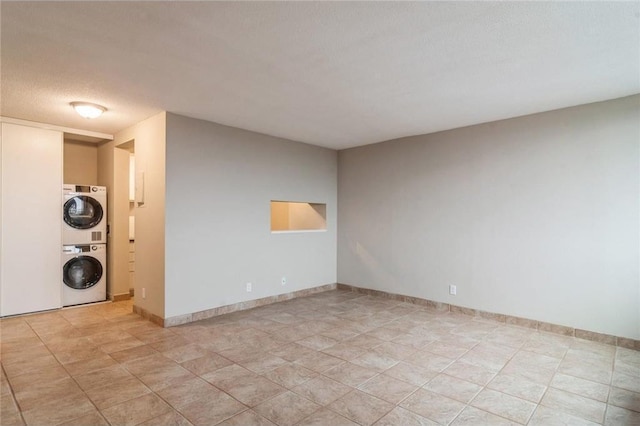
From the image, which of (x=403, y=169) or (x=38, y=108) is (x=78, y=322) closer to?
(x=38, y=108)

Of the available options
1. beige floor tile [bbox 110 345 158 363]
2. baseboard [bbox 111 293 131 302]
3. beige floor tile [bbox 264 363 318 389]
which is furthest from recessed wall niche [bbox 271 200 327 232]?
beige floor tile [bbox 264 363 318 389]

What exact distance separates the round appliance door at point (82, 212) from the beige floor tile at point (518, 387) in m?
5.58

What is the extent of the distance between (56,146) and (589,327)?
706cm

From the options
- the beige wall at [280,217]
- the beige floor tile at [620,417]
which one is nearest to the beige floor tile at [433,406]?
the beige floor tile at [620,417]

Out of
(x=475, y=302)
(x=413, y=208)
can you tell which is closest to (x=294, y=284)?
(x=413, y=208)

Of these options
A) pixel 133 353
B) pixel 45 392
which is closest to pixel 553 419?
pixel 133 353

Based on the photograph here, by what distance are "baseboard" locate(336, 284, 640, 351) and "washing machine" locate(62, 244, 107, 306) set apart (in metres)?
4.27

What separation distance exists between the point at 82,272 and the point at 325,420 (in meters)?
4.64

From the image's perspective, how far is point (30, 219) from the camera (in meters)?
4.44

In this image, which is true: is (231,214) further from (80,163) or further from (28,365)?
(80,163)

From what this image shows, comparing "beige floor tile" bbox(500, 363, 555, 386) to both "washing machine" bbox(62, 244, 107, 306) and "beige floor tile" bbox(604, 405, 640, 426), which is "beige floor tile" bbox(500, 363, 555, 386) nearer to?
"beige floor tile" bbox(604, 405, 640, 426)

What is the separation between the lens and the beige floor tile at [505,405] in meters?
2.26

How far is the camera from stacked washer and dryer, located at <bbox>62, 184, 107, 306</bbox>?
486 cm

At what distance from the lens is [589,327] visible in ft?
12.0
